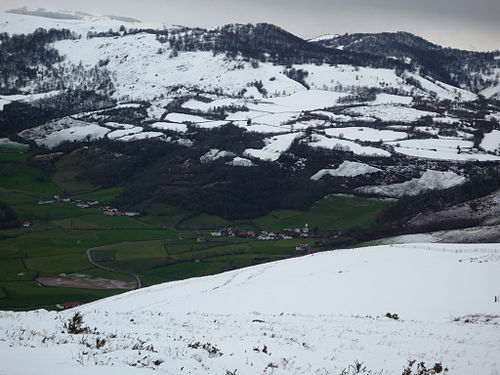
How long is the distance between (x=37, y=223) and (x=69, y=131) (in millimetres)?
82613

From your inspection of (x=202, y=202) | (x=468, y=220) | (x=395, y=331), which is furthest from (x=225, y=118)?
(x=395, y=331)

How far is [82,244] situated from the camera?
8675 centimetres

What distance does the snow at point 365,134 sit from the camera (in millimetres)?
145000

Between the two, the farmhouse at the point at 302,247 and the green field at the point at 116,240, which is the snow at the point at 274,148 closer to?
the green field at the point at 116,240

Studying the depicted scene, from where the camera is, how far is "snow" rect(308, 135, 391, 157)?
13138cm

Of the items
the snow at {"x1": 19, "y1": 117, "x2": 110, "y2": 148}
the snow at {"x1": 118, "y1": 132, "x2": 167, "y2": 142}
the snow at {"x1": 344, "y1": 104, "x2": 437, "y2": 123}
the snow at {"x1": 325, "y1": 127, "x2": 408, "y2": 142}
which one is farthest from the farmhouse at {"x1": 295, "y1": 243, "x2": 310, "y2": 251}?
the snow at {"x1": 19, "y1": 117, "x2": 110, "y2": 148}

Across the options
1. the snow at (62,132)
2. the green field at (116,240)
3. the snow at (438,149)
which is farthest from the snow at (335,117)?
the snow at (62,132)

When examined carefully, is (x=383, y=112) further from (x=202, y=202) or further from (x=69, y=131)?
(x=69, y=131)

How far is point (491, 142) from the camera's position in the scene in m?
138

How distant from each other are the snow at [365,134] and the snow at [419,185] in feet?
105

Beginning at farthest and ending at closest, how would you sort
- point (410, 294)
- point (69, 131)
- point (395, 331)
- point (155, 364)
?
1. point (69, 131)
2. point (410, 294)
3. point (395, 331)
4. point (155, 364)

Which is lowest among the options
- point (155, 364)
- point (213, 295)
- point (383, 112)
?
point (213, 295)

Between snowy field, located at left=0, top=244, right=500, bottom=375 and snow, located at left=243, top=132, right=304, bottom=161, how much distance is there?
9723 cm

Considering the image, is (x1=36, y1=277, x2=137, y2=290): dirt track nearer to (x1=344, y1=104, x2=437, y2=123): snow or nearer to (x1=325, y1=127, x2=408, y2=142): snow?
(x1=325, y1=127, x2=408, y2=142): snow
